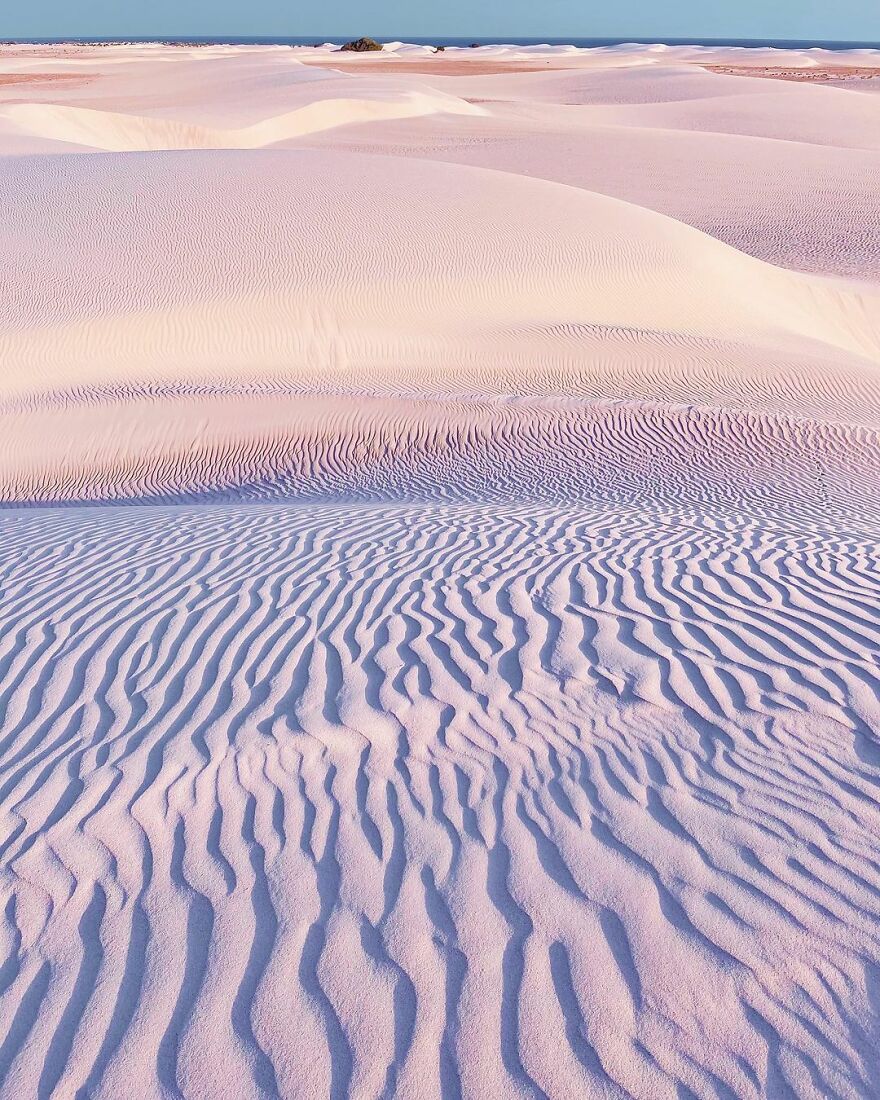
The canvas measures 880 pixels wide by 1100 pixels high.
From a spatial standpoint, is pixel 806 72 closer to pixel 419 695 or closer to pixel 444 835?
pixel 419 695

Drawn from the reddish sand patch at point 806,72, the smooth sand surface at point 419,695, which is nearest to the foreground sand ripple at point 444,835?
the smooth sand surface at point 419,695

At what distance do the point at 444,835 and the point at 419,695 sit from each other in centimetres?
93

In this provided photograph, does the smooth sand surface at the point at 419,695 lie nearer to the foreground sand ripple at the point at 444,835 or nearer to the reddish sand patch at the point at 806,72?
the foreground sand ripple at the point at 444,835

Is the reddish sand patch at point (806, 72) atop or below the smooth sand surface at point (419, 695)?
below

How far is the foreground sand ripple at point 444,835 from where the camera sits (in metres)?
2.59

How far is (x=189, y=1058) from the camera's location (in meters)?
2.57

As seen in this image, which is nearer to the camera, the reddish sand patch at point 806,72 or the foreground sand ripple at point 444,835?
the foreground sand ripple at point 444,835

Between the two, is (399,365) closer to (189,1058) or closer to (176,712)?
(176,712)

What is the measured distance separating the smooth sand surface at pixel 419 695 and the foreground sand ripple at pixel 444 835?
0.04 feet

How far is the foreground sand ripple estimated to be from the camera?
2.59 meters

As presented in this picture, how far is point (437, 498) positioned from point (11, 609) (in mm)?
4405

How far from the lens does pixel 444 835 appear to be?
3.34 metres

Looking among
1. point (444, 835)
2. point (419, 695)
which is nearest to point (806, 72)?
point (419, 695)

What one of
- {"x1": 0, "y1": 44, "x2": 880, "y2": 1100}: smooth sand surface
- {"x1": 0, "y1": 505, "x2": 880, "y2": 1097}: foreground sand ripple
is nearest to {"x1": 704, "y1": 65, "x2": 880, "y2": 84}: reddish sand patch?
{"x1": 0, "y1": 44, "x2": 880, "y2": 1100}: smooth sand surface
